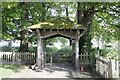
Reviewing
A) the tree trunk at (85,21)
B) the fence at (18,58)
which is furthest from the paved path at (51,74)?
the tree trunk at (85,21)

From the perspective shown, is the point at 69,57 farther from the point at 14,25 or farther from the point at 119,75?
the point at 119,75

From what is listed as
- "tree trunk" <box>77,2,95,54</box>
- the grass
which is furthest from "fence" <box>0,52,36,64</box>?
"tree trunk" <box>77,2,95,54</box>

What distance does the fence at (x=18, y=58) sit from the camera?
17.1m

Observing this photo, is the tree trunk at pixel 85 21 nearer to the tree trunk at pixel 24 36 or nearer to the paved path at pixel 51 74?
the paved path at pixel 51 74

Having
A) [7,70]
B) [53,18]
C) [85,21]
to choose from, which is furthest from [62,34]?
[53,18]

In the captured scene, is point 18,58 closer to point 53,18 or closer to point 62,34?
point 62,34

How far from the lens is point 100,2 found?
13664mm

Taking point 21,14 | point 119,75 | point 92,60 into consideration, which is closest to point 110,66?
point 119,75

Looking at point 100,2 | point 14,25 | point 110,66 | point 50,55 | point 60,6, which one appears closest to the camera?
point 110,66

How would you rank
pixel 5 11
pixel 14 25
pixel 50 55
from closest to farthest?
pixel 50 55 → pixel 5 11 → pixel 14 25

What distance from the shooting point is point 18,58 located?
17344 mm

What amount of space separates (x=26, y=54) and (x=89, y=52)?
18.1ft

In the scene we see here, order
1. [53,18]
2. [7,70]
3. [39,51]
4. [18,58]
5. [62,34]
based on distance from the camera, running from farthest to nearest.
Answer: [53,18]
[18,58]
[39,51]
[62,34]
[7,70]

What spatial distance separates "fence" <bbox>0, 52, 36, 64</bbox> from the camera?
17.1 meters
